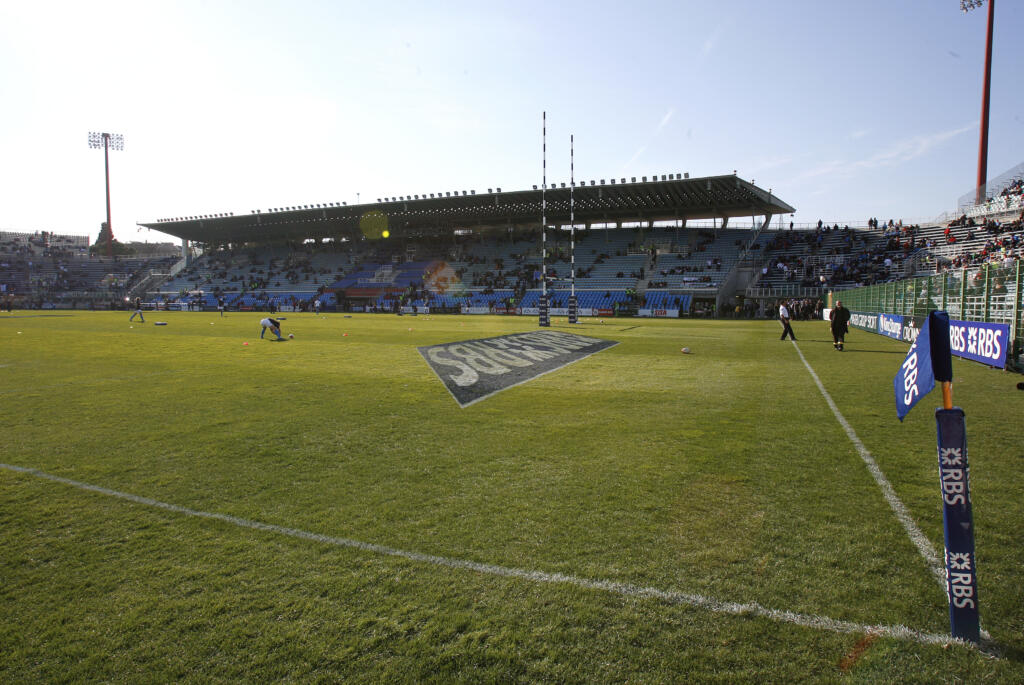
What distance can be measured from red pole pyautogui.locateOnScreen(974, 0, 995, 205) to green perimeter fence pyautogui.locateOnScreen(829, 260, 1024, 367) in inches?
1320

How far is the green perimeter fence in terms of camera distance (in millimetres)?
13062

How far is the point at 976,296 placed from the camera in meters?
15.2

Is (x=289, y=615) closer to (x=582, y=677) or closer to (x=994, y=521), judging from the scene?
(x=582, y=677)

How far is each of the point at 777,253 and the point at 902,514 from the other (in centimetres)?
5598

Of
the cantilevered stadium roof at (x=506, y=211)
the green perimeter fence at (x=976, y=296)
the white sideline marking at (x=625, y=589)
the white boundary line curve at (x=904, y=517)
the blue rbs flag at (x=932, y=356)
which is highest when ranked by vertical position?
the cantilevered stadium roof at (x=506, y=211)

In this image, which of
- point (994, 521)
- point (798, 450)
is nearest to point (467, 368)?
point (798, 450)

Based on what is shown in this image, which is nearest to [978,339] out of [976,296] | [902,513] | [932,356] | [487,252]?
[976,296]

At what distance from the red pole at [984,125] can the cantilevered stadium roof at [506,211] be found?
613 inches

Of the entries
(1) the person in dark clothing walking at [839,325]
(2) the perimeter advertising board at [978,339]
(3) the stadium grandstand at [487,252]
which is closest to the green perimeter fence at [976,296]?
(2) the perimeter advertising board at [978,339]

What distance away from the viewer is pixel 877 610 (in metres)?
3.08

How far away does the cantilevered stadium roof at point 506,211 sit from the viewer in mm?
52844

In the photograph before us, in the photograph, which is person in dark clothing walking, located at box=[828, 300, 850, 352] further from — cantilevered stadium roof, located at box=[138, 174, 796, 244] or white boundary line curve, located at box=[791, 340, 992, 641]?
cantilevered stadium roof, located at box=[138, 174, 796, 244]

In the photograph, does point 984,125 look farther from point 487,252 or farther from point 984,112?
point 487,252

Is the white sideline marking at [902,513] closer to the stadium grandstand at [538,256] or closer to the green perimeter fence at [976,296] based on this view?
the green perimeter fence at [976,296]
